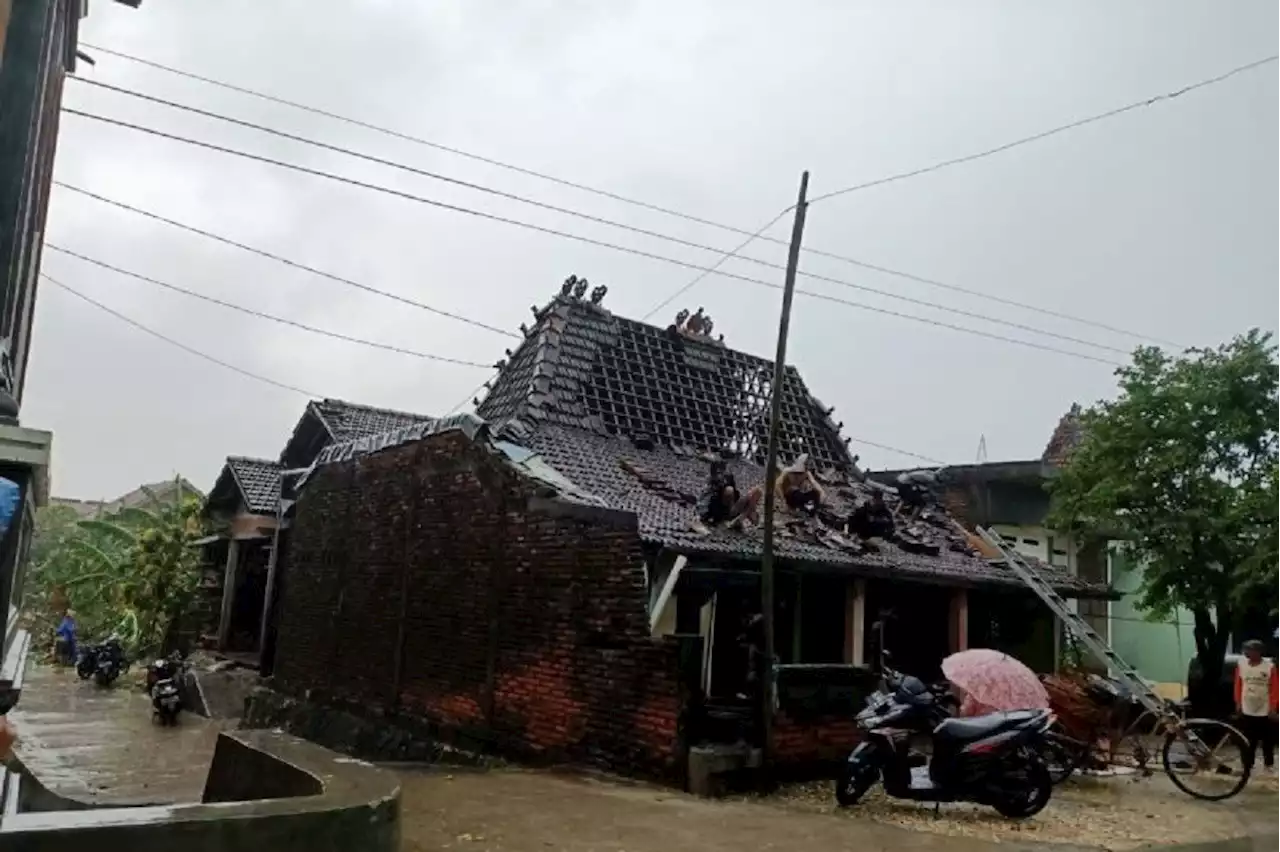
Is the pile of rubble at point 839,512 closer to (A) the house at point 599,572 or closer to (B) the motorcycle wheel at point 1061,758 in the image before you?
(A) the house at point 599,572

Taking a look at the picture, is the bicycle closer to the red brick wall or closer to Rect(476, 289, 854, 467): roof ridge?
the red brick wall

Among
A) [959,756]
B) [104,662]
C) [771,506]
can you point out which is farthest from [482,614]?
[104,662]

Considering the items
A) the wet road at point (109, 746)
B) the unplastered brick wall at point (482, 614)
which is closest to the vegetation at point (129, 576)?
the wet road at point (109, 746)

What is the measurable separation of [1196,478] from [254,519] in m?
16.1

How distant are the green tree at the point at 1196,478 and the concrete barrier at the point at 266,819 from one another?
40.4 ft

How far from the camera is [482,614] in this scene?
10.9 metres

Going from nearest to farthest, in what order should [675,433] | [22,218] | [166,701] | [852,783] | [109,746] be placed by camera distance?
[22,218], [852,783], [109,746], [675,433], [166,701]

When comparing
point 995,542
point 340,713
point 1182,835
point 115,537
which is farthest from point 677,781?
point 115,537

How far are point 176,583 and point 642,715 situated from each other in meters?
17.6

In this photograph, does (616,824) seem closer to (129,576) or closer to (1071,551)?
(1071,551)

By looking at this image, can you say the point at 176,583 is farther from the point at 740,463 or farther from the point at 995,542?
the point at 995,542

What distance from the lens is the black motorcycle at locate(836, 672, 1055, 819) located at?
794 cm

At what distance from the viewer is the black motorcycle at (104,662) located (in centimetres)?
→ 2097

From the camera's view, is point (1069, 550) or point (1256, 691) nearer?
point (1256, 691)
